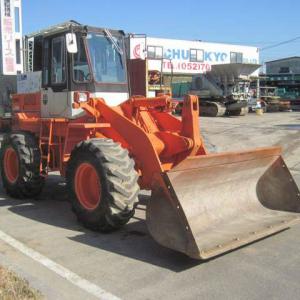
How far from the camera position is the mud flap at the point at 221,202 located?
546cm

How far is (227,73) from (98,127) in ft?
91.1

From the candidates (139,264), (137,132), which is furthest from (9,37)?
(139,264)

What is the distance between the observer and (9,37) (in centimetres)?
1720

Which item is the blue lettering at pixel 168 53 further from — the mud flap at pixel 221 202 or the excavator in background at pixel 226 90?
the mud flap at pixel 221 202

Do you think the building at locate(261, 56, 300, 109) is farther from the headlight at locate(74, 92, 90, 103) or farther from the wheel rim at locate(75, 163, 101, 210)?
the wheel rim at locate(75, 163, 101, 210)

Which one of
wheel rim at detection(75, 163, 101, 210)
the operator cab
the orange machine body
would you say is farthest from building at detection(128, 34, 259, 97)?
wheel rim at detection(75, 163, 101, 210)

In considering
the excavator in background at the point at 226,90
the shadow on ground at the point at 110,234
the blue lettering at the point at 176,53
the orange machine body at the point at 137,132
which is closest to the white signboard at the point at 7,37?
the shadow on ground at the point at 110,234

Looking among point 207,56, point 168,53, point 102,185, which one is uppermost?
point 207,56

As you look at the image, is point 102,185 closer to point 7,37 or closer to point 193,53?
point 7,37

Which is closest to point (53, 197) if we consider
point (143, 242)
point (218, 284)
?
point (143, 242)

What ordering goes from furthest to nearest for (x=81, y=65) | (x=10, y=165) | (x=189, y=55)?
(x=189, y=55) → (x=10, y=165) → (x=81, y=65)

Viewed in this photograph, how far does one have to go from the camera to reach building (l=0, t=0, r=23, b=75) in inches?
673

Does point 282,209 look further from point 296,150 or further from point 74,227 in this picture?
point 296,150

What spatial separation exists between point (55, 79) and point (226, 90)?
2659 cm
